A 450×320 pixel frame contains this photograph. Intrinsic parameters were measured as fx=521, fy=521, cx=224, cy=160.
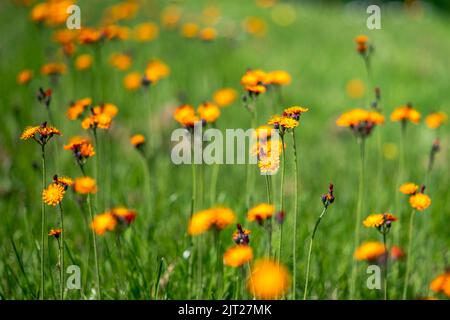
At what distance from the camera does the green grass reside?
1.94m

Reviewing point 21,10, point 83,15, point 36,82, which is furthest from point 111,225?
point 21,10

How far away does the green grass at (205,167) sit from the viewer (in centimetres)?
194

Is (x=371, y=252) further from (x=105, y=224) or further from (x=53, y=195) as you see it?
(x=53, y=195)

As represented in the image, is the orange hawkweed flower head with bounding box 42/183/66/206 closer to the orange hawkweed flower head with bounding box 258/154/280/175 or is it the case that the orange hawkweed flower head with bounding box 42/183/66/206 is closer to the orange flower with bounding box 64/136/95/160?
the orange flower with bounding box 64/136/95/160

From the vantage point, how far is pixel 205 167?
309 cm

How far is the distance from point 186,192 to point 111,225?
1.30 meters

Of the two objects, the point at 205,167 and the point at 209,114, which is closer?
the point at 209,114

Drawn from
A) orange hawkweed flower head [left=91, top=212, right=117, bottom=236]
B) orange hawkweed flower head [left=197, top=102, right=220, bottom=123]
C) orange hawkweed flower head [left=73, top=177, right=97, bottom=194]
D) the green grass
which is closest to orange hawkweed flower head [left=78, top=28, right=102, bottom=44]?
the green grass

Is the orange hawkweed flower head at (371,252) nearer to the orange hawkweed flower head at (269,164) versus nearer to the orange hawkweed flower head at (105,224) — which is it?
the orange hawkweed flower head at (269,164)

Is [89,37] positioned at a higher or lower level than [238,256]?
higher

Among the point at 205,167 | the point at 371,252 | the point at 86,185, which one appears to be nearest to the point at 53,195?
the point at 86,185

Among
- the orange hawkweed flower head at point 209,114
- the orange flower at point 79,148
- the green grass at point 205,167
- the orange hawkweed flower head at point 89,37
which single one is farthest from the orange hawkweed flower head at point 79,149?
the orange hawkweed flower head at point 89,37

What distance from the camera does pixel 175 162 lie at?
9.96 feet
